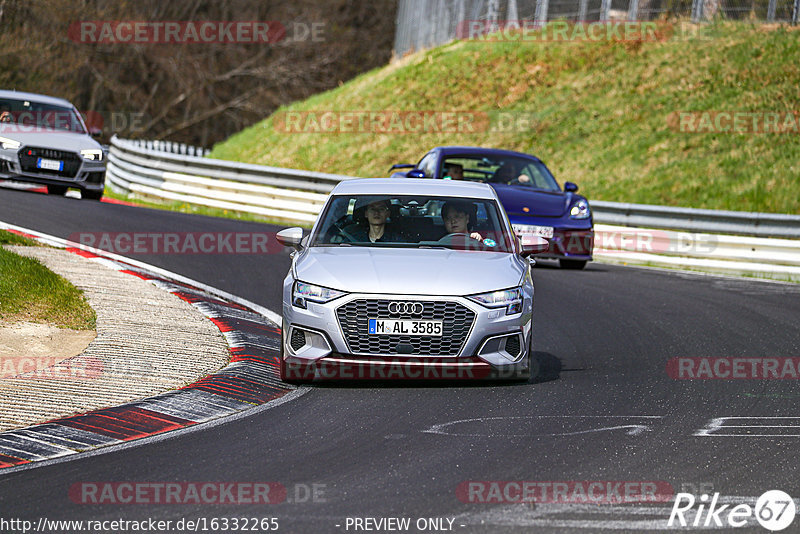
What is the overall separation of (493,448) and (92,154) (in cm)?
1595

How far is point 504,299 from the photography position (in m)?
8.64

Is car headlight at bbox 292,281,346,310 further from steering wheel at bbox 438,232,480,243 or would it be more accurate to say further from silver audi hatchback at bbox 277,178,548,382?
steering wheel at bbox 438,232,480,243

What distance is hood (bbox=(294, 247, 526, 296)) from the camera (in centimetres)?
841

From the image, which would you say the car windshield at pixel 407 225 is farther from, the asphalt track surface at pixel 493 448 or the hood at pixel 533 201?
the hood at pixel 533 201

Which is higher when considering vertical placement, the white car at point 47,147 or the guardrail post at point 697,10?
the guardrail post at point 697,10

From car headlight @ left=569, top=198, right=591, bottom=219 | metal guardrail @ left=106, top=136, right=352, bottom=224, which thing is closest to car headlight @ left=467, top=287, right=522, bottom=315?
car headlight @ left=569, top=198, right=591, bottom=219

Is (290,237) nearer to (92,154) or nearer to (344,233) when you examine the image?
(344,233)

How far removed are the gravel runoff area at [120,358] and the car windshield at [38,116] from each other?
31.0ft

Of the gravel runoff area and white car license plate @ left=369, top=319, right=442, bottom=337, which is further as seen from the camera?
white car license plate @ left=369, top=319, right=442, bottom=337

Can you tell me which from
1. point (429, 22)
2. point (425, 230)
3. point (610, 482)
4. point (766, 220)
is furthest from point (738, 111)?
point (610, 482)

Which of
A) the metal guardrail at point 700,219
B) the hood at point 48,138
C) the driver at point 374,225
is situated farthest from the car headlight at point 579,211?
the hood at point 48,138

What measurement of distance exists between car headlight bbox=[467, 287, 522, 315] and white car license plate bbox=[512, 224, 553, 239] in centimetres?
774

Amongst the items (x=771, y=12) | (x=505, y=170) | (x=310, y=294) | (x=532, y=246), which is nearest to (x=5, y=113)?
(x=505, y=170)

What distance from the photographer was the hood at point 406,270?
27.6ft
